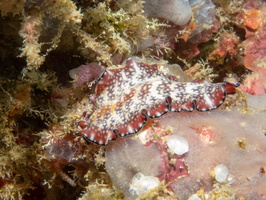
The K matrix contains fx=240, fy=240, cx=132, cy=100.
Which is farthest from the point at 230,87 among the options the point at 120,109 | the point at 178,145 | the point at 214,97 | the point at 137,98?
the point at 120,109

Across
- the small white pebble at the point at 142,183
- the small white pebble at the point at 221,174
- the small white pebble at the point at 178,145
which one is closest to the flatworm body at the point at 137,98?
the small white pebble at the point at 178,145

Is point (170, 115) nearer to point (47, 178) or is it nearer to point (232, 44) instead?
point (47, 178)

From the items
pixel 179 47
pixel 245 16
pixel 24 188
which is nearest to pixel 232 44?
pixel 245 16

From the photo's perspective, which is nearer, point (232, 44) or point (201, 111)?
point (201, 111)

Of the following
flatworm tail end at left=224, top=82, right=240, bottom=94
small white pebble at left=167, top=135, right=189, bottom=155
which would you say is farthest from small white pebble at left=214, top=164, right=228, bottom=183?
flatworm tail end at left=224, top=82, right=240, bottom=94

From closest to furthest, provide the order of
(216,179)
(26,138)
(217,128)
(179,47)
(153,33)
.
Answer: (216,179) → (217,128) → (26,138) → (153,33) → (179,47)
